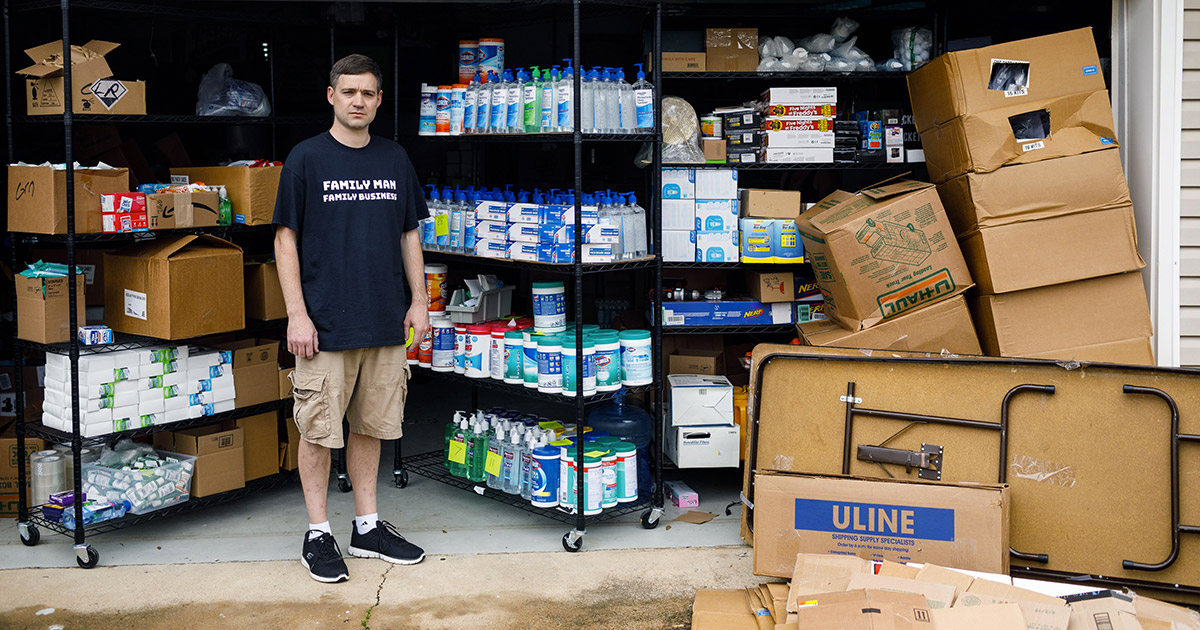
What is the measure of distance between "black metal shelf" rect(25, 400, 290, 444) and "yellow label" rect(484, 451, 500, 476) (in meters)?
0.99

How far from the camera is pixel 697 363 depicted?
4.88 meters

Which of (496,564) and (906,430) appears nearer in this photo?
(906,430)

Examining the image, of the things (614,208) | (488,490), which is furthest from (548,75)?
(488,490)

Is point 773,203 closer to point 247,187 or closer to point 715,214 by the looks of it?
point 715,214

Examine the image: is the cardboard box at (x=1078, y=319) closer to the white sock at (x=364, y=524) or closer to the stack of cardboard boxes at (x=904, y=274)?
the stack of cardboard boxes at (x=904, y=274)

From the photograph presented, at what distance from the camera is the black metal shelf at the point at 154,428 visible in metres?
4.05

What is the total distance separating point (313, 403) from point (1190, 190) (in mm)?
3515

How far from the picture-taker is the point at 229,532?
171 inches

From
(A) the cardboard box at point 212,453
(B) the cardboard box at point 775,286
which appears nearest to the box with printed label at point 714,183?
(B) the cardboard box at point 775,286

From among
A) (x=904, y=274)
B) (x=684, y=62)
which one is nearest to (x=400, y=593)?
(x=904, y=274)

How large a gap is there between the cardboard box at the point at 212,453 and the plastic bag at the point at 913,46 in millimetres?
3437

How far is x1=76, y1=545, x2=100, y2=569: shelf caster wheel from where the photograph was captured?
3.91m

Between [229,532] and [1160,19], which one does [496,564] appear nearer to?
[229,532]

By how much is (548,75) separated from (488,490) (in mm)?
1831
